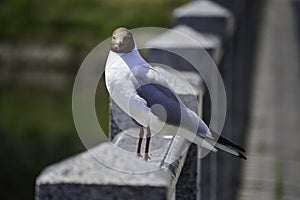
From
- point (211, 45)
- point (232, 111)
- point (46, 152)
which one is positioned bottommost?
point (46, 152)

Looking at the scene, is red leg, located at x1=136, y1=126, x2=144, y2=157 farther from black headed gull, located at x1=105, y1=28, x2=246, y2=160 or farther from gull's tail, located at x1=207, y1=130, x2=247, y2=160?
gull's tail, located at x1=207, y1=130, x2=247, y2=160

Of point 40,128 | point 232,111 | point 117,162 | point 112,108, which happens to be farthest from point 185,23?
point 40,128

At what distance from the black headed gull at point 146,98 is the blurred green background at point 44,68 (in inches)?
509

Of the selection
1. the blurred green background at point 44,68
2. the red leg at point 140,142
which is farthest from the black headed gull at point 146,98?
the blurred green background at point 44,68

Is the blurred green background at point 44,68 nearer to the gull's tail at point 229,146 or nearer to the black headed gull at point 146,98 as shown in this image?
the black headed gull at point 146,98

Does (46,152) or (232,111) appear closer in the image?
(232,111)

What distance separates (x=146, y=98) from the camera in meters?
2.73

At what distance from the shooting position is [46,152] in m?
18.3

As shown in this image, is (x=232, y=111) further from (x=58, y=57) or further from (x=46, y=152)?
(x=58, y=57)

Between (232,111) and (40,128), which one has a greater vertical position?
(232,111)

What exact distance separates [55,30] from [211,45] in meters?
32.0

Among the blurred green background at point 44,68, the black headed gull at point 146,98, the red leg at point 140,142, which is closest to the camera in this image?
the red leg at point 140,142

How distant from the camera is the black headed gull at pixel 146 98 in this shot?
2.64 m

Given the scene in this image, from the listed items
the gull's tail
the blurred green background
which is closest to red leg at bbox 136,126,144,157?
the gull's tail
